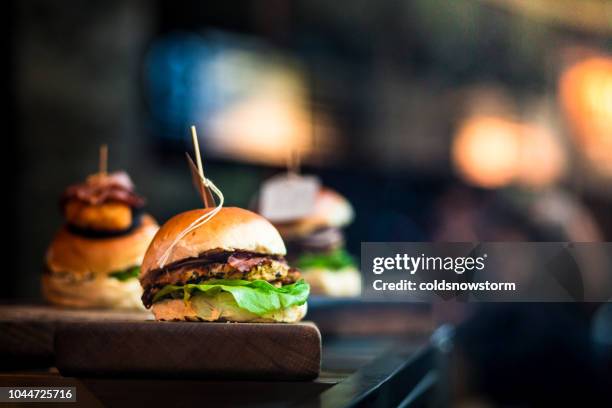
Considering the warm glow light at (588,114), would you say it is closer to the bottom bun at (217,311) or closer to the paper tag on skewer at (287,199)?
the paper tag on skewer at (287,199)

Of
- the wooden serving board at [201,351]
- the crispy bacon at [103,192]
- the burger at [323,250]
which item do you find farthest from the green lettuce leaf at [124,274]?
the burger at [323,250]

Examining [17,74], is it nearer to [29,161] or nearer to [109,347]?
[29,161]

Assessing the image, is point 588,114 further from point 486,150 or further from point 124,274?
point 124,274

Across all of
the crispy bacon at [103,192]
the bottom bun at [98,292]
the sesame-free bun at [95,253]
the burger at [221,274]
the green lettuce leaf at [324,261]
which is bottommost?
the burger at [221,274]

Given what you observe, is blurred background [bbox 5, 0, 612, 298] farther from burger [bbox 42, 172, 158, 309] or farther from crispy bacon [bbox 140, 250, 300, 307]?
crispy bacon [bbox 140, 250, 300, 307]

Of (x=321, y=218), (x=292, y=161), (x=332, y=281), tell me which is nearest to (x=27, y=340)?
(x=332, y=281)

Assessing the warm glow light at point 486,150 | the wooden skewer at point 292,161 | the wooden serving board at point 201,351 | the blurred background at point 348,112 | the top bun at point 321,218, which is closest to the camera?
the wooden serving board at point 201,351
